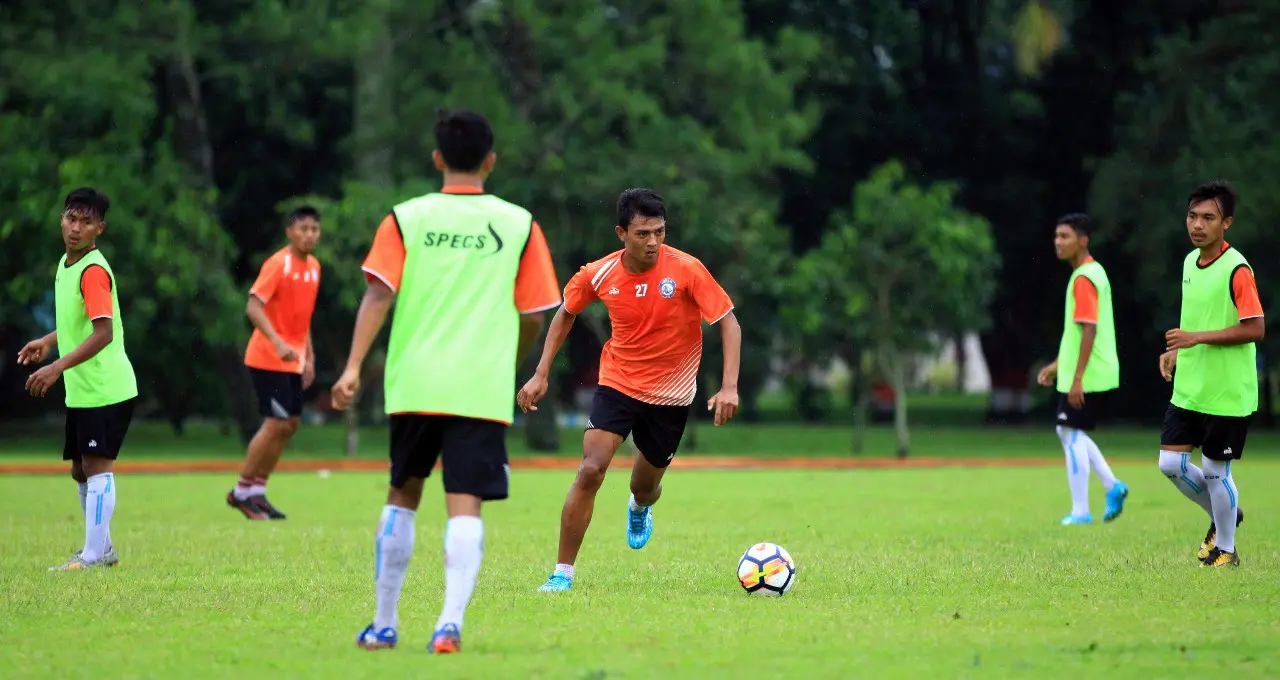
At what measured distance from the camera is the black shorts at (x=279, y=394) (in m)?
15.0

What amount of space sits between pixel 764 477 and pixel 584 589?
45.9 ft

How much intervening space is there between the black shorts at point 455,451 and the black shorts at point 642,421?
108 inches

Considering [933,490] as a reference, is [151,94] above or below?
above

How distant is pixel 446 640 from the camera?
262 inches

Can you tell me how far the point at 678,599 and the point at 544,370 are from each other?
1.55m

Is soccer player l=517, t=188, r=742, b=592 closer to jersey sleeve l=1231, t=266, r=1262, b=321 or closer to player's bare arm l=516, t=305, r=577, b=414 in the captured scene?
player's bare arm l=516, t=305, r=577, b=414

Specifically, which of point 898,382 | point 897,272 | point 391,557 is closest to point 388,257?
point 391,557

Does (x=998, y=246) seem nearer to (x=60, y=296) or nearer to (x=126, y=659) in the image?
(x=60, y=296)

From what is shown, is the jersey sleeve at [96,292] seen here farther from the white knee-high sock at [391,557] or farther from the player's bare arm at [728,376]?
the white knee-high sock at [391,557]

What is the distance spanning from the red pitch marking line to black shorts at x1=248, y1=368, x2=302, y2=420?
9.96 meters

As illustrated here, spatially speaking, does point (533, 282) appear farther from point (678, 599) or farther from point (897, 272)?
point (897, 272)

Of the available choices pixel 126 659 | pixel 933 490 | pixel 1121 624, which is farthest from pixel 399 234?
pixel 933 490

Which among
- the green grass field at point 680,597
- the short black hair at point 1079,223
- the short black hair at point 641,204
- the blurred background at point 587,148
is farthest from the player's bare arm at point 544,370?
the blurred background at point 587,148

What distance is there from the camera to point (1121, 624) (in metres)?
7.67
